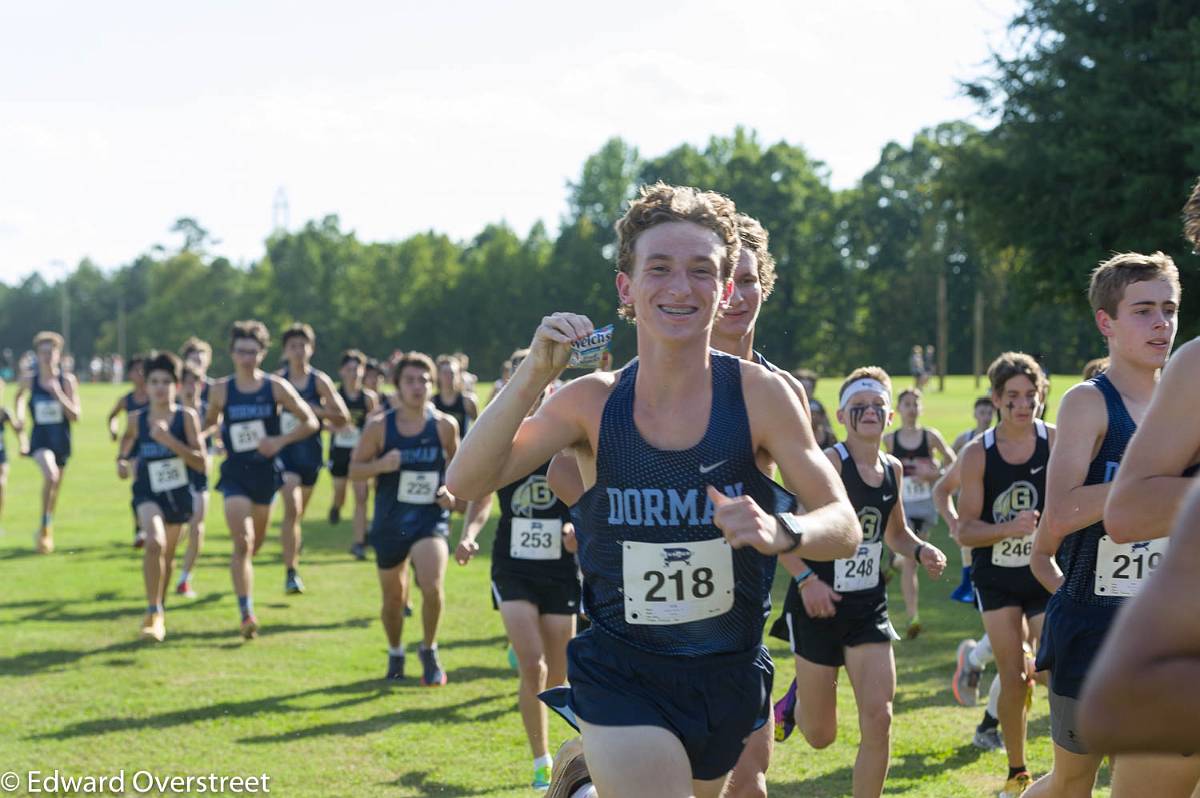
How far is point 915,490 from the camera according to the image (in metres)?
12.1

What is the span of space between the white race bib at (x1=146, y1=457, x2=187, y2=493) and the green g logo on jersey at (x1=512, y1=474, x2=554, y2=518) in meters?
4.37

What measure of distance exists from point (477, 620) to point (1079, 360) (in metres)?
66.1

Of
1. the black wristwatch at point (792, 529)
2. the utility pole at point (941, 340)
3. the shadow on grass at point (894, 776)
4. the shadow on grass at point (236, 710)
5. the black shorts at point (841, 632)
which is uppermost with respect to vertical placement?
the utility pole at point (941, 340)

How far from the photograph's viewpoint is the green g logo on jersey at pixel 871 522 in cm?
626

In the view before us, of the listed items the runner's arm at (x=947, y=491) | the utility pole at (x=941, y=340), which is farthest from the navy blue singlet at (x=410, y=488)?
the utility pole at (x=941, y=340)

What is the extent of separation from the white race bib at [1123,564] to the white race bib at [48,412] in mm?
15061

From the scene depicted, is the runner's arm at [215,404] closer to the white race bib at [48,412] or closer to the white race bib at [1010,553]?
the white race bib at [48,412]

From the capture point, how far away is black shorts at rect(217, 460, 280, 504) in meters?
11.3

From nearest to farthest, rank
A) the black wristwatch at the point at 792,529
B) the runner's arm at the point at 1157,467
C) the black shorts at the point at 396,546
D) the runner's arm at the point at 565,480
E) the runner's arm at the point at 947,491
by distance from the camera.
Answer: the runner's arm at the point at 1157,467, the black wristwatch at the point at 792,529, the runner's arm at the point at 565,480, the runner's arm at the point at 947,491, the black shorts at the point at 396,546

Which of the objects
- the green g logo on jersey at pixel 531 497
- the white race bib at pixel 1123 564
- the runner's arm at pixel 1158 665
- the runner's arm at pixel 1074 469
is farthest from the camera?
the green g logo on jersey at pixel 531 497

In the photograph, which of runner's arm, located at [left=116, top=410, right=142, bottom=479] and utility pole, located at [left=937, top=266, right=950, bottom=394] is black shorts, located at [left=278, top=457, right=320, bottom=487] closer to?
runner's arm, located at [left=116, top=410, right=142, bottom=479]

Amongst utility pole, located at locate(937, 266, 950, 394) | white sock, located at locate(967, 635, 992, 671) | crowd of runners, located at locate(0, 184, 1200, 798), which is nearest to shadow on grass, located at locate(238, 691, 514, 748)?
crowd of runners, located at locate(0, 184, 1200, 798)

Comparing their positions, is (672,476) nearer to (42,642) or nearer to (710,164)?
(42,642)

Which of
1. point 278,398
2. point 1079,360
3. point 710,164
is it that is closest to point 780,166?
point 710,164
